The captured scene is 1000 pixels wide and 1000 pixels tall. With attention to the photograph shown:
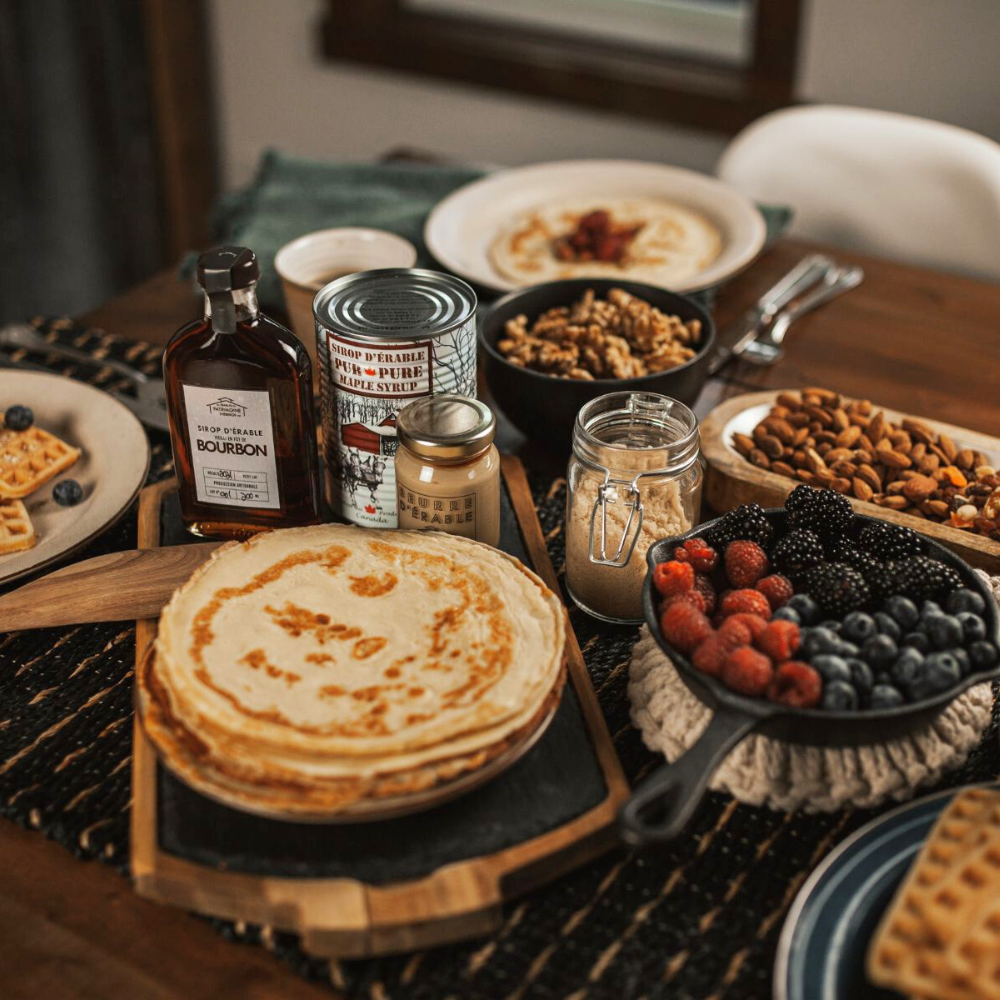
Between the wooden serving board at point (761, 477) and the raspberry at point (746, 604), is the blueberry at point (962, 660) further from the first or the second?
the wooden serving board at point (761, 477)

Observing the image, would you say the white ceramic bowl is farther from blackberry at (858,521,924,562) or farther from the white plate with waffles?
blackberry at (858,521,924,562)

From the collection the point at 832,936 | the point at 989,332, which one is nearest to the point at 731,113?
the point at 989,332

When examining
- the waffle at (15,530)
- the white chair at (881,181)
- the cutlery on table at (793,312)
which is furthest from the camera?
the white chair at (881,181)

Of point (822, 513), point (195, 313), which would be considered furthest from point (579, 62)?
point (822, 513)

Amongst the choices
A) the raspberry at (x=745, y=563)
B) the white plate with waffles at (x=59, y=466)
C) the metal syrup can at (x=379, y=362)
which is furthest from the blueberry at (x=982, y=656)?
the white plate with waffles at (x=59, y=466)

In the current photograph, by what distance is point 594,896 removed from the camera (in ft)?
3.46

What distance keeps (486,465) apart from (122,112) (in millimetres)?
2972

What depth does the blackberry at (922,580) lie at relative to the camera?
3.74 feet

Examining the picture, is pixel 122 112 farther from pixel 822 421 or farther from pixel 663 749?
pixel 663 749

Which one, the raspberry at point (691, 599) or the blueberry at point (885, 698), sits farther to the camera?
the raspberry at point (691, 599)


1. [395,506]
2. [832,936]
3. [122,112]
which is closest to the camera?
[832,936]

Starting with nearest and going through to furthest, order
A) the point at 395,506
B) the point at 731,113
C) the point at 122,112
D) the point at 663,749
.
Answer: the point at 663,749
the point at 395,506
the point at 731,113
the point at 122,112

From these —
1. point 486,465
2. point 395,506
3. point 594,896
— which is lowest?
point 594,896

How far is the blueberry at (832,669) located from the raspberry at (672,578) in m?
0.17
